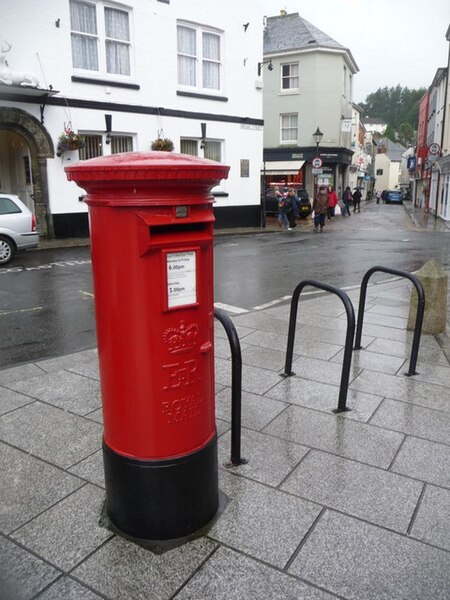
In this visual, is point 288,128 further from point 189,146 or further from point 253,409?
point 253,409

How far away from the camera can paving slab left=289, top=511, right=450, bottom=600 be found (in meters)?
2.38

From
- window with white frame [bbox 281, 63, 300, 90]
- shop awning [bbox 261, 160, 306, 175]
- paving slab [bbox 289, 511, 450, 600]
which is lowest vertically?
paving slab [bbox 289, 511, 450, 600]

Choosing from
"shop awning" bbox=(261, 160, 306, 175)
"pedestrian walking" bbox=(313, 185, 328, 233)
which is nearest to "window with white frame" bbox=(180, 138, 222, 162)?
"pedestrian walking" bbox=(313, 185, 328, 233)

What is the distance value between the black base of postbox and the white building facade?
593 inches

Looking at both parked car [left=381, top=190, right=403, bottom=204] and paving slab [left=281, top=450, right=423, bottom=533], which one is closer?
paving slab [left=281, top=450, right=423, bottom=533]

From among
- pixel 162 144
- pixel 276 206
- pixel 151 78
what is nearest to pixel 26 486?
pixel 162 144

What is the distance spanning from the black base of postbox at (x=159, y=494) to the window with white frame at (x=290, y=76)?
36.2 meters

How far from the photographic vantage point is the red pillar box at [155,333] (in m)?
2.33

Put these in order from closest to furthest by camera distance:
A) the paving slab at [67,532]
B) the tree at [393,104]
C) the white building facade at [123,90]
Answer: the paving slab at [67,532] → the white building facade at [123,90] → the tree at [393,104]

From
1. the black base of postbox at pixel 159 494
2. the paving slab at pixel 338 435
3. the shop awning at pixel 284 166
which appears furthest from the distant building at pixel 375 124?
the black base of postbox at pixel 159 494

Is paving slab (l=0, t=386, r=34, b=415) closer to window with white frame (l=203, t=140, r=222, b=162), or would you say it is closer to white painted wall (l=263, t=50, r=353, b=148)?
window with white frame (l=203, t=140, r=222, b=162)

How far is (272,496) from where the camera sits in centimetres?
306

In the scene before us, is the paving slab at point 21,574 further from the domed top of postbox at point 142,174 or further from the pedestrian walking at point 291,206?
the pedestrian walking at point 291,206

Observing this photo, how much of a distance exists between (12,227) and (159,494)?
37.3 feet
